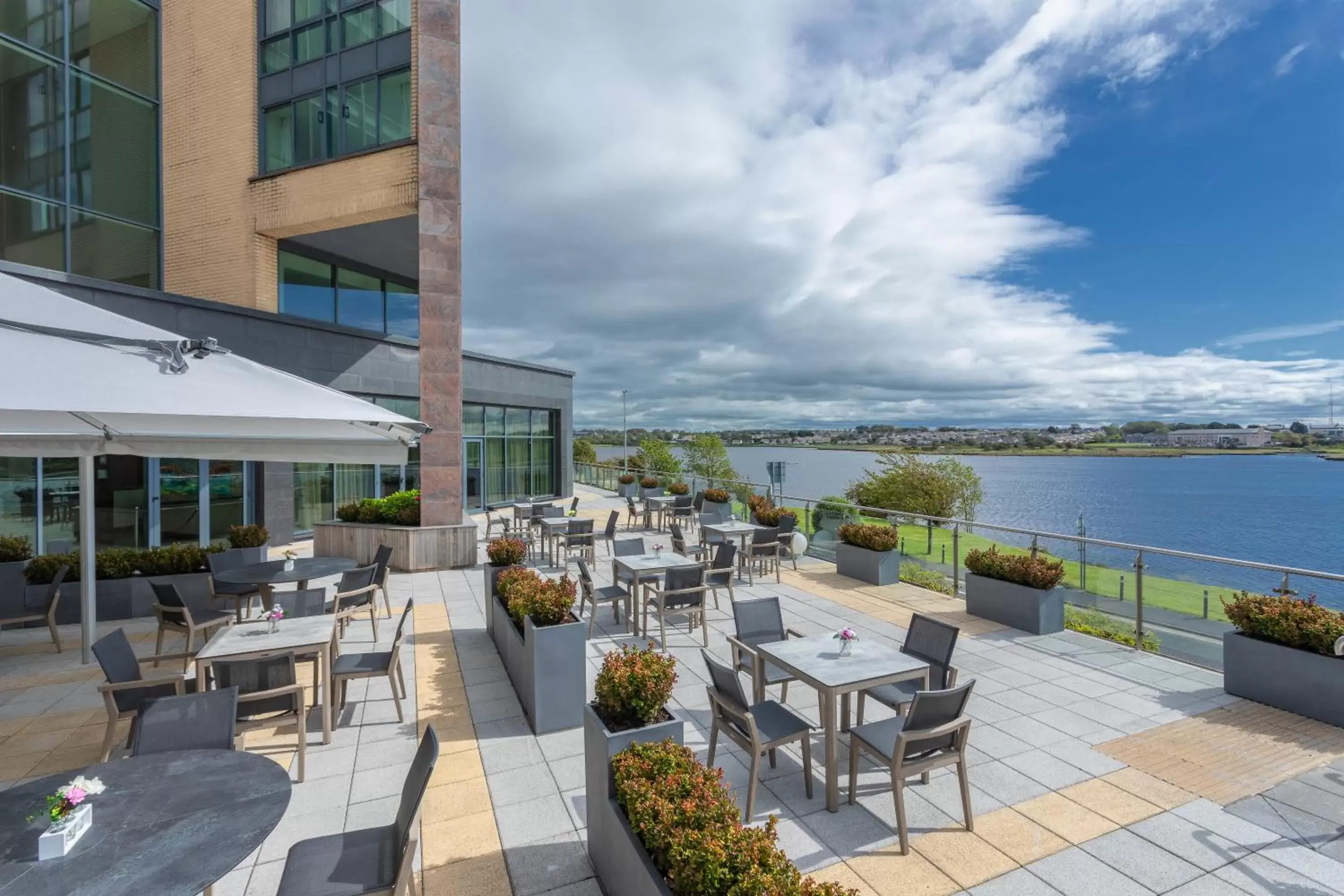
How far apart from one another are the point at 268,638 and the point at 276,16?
1663 cm

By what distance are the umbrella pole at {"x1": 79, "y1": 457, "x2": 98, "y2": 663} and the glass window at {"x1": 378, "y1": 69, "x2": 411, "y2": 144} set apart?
10.2 metres

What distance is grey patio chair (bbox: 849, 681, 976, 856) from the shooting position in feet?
11.8

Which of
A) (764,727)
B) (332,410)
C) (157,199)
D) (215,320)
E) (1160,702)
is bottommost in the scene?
(1160,702)

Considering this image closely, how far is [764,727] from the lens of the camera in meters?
4.10

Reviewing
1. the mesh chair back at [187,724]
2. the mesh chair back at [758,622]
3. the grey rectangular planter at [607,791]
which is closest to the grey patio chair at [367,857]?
the grey rectangular planter at [607,791]

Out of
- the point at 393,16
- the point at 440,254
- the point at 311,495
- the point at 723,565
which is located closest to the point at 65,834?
the point at 723,565

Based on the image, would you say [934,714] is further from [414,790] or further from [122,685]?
[122,685]

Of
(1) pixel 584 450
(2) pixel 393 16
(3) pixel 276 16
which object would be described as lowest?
(1) pixel 584 450

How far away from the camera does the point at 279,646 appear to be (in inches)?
192

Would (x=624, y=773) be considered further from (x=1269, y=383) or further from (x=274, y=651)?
(x=1269, y=383)

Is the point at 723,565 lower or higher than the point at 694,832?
lower

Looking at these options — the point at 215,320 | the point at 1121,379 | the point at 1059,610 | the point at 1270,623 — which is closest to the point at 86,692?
the point at 215,320

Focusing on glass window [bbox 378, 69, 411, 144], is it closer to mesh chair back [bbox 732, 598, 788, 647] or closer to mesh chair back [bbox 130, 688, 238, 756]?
mesh chair back [bbox 732, 598, 788, 647]

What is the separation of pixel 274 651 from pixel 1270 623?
854cm
